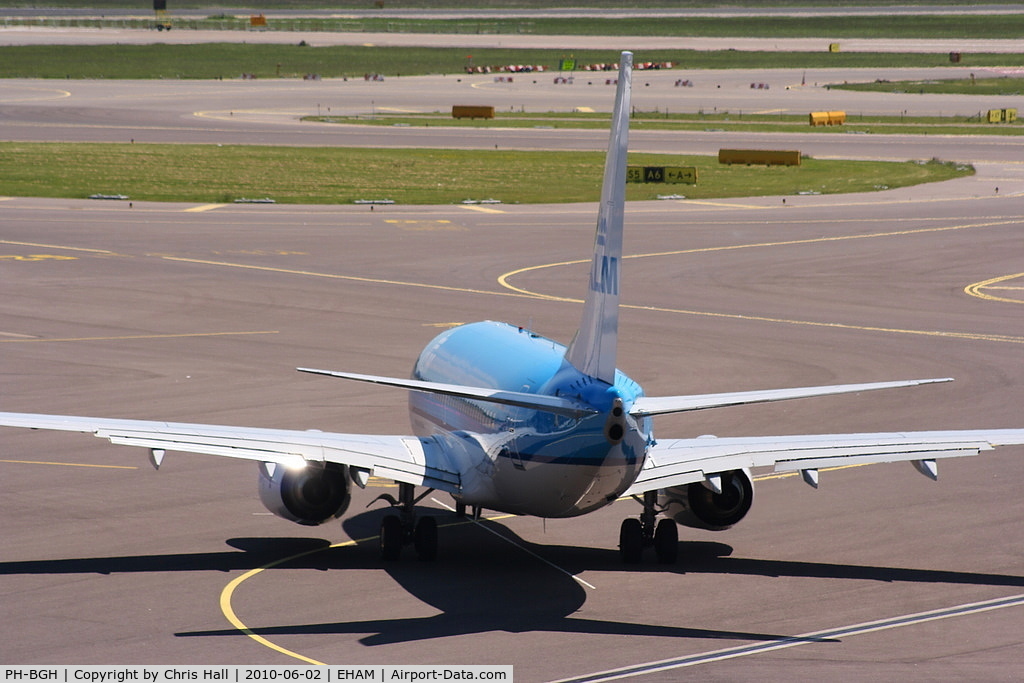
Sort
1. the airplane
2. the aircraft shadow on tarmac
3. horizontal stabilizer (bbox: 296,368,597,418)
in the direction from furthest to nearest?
the aircraft shadow on tarmac < the airplane < horizontal stabilizer (bbox: 296,368,597,418)

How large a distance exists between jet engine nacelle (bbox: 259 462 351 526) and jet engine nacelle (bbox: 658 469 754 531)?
649 cm

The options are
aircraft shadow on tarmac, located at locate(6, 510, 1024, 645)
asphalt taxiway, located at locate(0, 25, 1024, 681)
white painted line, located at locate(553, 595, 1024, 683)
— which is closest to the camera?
white painted line, located at locate(553, 595, 1024, 683)

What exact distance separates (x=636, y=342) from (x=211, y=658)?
102 ft

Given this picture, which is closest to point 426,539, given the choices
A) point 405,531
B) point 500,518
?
point 405,531

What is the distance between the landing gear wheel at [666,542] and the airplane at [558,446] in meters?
0.03

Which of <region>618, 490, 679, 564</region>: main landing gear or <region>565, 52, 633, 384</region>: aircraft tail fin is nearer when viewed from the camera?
<region>565, 52, 633, 384</region>: aircraft tail fin

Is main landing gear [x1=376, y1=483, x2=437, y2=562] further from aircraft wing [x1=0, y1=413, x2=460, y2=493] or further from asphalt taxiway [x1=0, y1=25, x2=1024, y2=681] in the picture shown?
aircraft wing [x1=0, y1=413, x2=460, y2=493]

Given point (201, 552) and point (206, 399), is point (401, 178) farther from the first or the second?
point (201, 552)

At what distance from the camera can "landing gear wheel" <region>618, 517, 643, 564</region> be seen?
90.0 feet

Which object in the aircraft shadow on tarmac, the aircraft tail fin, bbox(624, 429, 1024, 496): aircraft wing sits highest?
the aircraft tail fin

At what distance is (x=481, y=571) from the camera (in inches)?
1061

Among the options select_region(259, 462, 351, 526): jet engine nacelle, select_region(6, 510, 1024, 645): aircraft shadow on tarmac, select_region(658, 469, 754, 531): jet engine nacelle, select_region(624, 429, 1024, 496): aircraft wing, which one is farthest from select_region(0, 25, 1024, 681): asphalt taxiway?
select_region(624, 429, 1024, 496): aircraft wing

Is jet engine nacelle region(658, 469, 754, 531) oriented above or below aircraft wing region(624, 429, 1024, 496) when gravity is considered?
below

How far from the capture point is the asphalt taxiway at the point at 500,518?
913 inches
